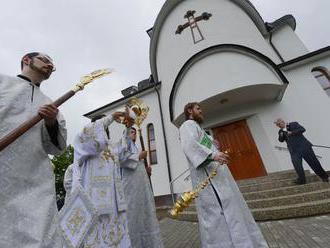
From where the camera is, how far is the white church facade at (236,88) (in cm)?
884

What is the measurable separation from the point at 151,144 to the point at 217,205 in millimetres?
9724

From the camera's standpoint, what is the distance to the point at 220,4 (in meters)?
12.1

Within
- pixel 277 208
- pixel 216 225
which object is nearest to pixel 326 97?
pixel 277 208

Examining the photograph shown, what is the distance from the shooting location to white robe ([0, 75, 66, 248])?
Result: 48.8 inches

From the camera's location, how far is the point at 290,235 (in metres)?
3.64

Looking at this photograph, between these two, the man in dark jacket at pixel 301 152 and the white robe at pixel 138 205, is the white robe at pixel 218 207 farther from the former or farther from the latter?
the man in dark jacket at pixel 301 152

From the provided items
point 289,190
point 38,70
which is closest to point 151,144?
point 289,190

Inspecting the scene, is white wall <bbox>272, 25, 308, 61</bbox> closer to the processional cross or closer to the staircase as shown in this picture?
the processional cross

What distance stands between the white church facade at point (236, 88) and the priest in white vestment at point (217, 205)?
614 cm

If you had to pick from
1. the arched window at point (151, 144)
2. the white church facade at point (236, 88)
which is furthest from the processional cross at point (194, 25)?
the arched window at point (151, 144)

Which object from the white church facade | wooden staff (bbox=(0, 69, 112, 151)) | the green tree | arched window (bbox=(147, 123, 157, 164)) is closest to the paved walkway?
wooden staff (bbox=(0, 69, 112, 151))

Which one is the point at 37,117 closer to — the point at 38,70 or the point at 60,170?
the point at 38,70

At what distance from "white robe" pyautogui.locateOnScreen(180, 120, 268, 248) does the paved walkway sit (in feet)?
3.49

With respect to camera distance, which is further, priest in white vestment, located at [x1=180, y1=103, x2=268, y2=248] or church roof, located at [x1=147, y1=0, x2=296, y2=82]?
church roof, located at [x1=147, y1=0, x2=296, y2=82]
